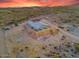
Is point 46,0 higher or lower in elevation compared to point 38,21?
higher

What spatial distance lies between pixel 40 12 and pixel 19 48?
1.06 ft

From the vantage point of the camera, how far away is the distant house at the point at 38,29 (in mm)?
1359

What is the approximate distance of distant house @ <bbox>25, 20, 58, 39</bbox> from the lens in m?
1.36

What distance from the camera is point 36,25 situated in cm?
138

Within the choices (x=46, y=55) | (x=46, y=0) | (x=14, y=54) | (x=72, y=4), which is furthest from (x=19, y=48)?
(x=72, y=4)

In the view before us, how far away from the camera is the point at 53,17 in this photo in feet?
4.59

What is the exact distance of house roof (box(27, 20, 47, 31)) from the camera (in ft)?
4.50

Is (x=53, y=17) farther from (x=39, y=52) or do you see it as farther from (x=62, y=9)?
(x=39, y=52)

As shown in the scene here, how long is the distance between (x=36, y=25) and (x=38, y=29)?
0.04 metres

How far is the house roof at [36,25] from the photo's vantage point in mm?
1370

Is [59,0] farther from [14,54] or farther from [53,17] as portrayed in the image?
[14,54]

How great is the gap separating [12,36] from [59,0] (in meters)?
0.46

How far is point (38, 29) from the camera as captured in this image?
4.48 feet

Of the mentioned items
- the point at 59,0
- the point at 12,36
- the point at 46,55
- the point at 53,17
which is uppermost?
the point at 59,0
